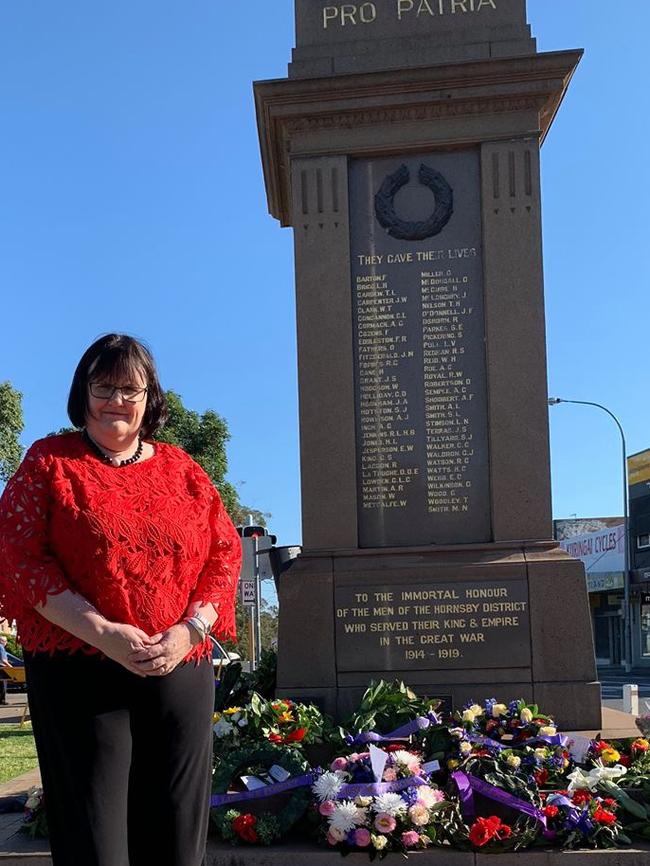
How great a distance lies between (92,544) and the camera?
8.84ft

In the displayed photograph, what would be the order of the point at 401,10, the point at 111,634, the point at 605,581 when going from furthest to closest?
the point at 605,581 → the point at 401,10 → the point at 111,634

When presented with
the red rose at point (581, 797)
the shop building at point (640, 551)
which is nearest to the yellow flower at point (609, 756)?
the red rose at point (581, 797)

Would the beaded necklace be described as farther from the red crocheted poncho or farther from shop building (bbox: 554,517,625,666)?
shop building (bbox: 554,517,625,666)

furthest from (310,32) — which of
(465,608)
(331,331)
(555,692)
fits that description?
(555,692)

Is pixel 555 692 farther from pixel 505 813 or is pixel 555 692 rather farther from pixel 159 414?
pixel 159 414

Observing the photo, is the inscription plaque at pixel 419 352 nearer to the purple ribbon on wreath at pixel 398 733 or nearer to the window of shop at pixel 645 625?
the purple ribbon on wreath at pixel 398 733

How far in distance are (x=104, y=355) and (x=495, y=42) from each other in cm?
545

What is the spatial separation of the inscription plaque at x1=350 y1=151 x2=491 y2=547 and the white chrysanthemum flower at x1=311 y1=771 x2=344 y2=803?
2325mm

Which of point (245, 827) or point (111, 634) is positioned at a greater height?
point (111, 634)

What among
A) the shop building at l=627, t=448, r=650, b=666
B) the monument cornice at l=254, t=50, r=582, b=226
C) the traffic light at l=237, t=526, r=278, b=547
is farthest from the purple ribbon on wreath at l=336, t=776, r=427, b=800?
the shop building at l=627, t=448, r=650, b=666

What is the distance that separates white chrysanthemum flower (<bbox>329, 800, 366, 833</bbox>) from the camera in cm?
464

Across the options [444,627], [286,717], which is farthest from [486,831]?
[444,627]

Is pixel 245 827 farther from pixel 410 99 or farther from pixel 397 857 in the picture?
pixel 410 99

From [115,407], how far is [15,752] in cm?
943
